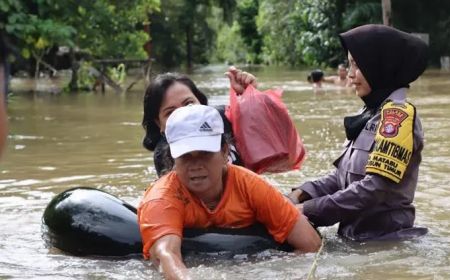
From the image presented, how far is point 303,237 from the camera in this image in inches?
159

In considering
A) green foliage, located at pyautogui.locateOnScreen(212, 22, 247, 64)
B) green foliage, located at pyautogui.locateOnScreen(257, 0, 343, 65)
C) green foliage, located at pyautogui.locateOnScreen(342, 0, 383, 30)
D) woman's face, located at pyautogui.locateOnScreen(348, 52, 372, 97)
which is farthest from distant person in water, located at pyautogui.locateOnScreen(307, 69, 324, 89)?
green foliage, located at pyautogui.locateOnScreen(212, 22, 247, 64)

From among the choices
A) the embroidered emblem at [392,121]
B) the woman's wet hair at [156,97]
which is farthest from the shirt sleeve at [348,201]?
the woman's wet hair at [156,97]

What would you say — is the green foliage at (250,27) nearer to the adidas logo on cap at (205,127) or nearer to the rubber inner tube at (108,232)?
the rubber inner tube at (108,232)

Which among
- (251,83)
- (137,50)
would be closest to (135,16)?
(137,50)

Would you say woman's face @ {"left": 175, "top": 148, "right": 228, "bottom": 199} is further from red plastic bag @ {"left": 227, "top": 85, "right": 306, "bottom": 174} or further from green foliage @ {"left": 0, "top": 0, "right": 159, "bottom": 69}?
green foliage @ {"left": 0, "top": 0, "right": 159, "bottom": 69}

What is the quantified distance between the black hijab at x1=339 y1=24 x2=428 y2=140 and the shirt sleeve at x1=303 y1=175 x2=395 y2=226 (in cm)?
41

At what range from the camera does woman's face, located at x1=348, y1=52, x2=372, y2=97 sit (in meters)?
4.13

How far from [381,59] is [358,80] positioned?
167mm

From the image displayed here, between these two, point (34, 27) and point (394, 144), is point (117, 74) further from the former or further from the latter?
point (394, 144)

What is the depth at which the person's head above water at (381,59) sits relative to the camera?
3990 millimetres

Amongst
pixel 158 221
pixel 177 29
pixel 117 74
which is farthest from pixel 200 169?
pixel 177 29

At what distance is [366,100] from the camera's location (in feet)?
13.8

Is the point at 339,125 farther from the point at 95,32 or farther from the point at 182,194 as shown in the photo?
the point at 95,32

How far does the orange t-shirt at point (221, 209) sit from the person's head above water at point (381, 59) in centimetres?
74
